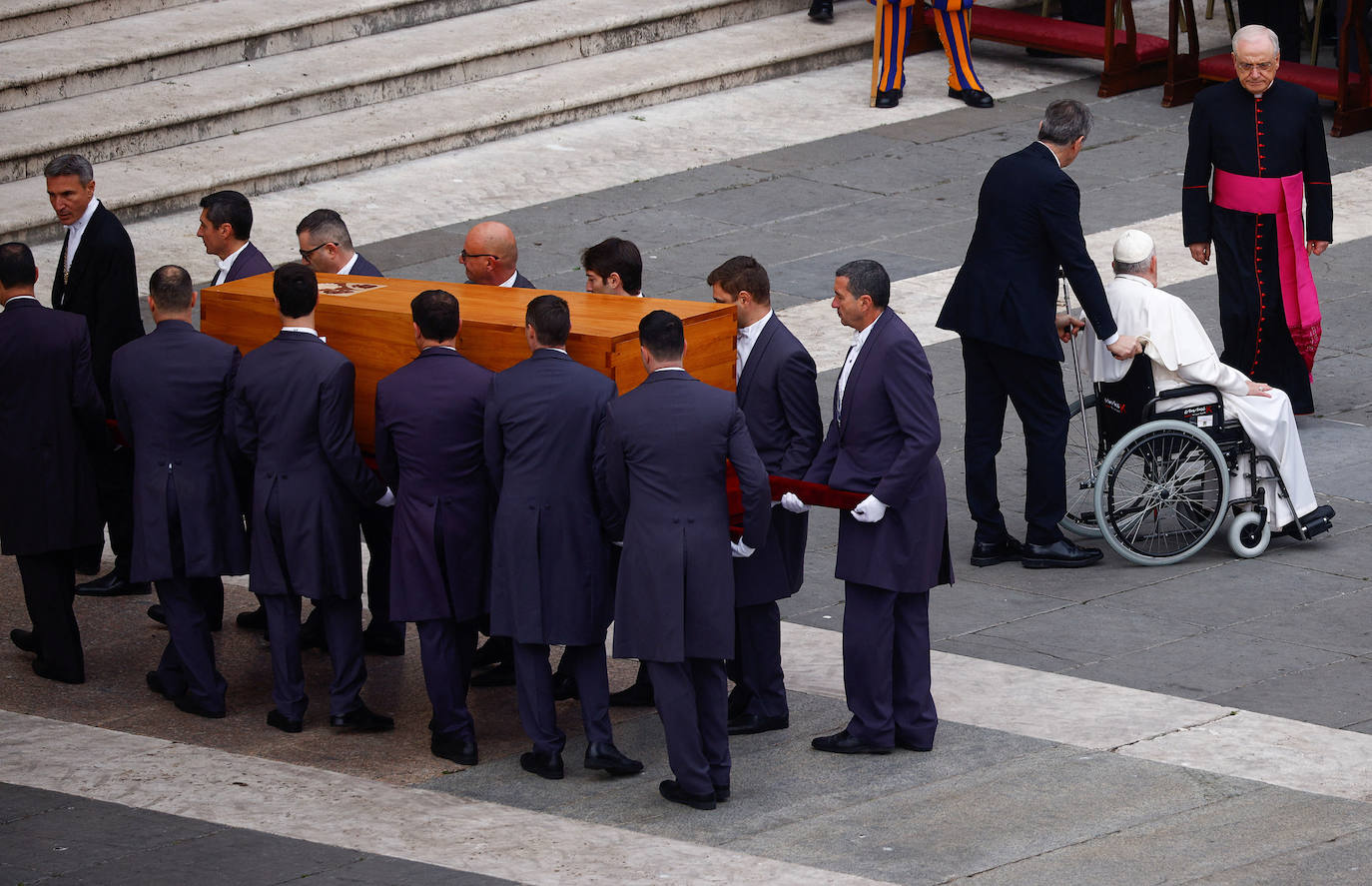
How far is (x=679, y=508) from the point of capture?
6441mm

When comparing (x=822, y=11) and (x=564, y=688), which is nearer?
(x=564, y=688)

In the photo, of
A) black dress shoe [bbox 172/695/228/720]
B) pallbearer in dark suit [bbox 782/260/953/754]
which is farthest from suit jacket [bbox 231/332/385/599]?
pallbearer in dark suit [bbox 782/260/953/754]

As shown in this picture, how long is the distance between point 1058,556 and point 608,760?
2.66 metres

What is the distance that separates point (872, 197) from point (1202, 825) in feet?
27.3

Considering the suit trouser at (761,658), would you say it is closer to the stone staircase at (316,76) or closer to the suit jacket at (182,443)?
the suit jacket at (182,443)

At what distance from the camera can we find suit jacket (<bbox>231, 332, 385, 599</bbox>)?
702cm

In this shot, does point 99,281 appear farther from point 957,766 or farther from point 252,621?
point 957,766

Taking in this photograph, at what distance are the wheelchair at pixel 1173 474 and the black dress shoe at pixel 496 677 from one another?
2430 millimetres

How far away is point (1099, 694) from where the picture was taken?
23.6ft

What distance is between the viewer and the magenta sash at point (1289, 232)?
9.88 meters

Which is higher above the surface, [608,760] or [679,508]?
[679,508]

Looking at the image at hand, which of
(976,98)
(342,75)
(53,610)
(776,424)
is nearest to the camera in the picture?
(776,424)

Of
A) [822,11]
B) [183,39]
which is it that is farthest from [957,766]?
[822,11]

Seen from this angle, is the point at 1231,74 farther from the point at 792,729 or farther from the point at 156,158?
the point at 792,729
